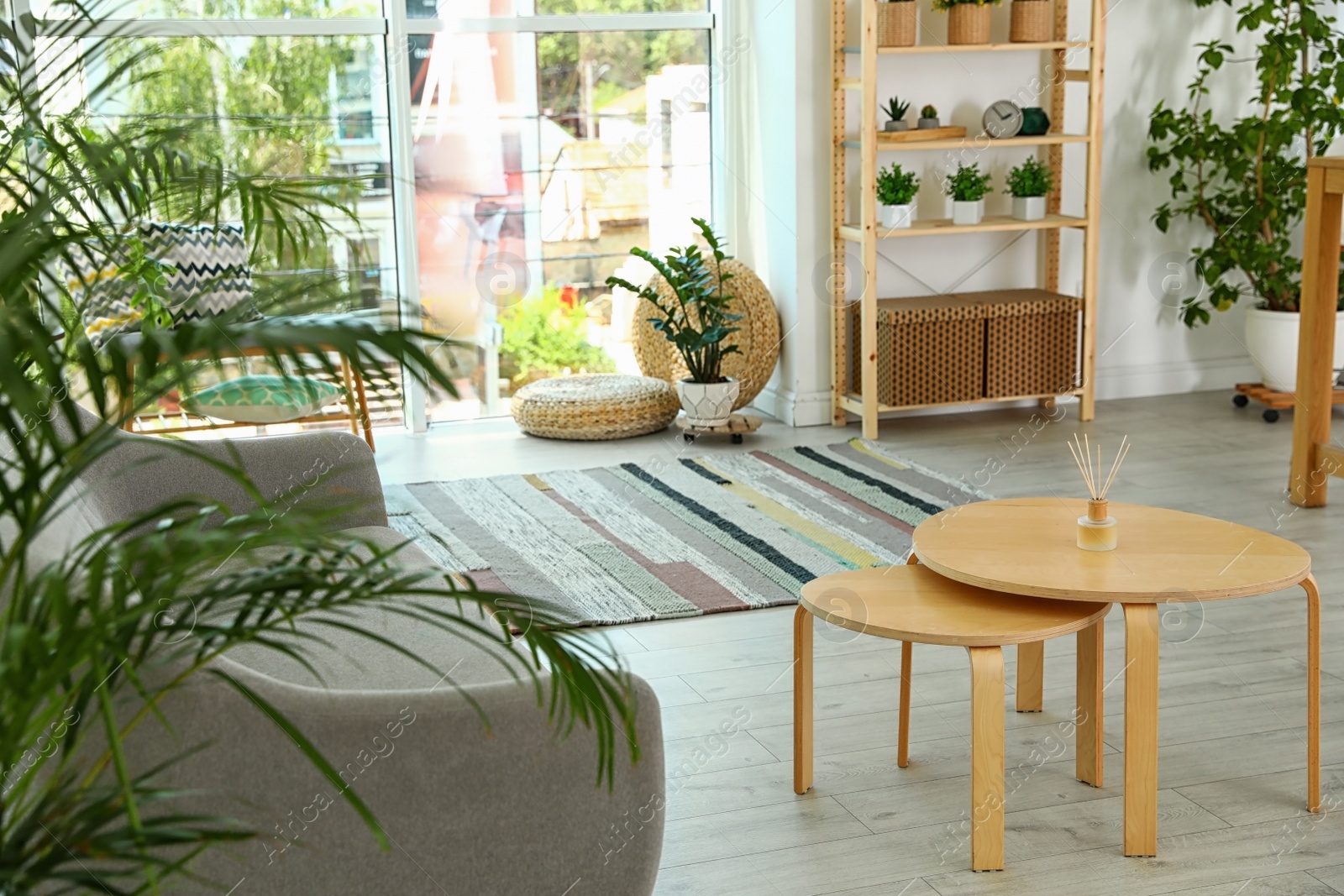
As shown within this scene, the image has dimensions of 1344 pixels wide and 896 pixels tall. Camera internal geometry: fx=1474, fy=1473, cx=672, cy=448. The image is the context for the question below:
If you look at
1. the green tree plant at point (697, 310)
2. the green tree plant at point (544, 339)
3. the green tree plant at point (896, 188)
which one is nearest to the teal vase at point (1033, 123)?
the green tree plant at point (896, 188)

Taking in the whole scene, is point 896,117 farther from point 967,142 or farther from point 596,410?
point 596,410

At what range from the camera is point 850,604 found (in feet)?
7.30

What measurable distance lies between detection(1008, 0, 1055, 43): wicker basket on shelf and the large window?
111 cm

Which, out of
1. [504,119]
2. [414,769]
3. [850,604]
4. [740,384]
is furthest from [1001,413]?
[414,769]

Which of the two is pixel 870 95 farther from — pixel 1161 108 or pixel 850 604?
pixel 850 604

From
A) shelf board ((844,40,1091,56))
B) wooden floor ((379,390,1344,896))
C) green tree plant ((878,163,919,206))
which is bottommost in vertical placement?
wooden floor ((379,390,1344,896))

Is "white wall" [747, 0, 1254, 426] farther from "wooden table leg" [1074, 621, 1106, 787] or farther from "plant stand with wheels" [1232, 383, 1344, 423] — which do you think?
"wooden table leg" [1074, 621, 1106, 787]

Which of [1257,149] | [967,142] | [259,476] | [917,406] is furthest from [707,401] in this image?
[259,476]

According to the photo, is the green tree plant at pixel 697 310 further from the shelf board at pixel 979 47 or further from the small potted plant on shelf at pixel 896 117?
the shelf board at pixel 979 47

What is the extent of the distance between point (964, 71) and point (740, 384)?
133cm

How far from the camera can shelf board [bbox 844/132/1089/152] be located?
4789 mm

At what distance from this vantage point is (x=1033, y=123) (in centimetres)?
499

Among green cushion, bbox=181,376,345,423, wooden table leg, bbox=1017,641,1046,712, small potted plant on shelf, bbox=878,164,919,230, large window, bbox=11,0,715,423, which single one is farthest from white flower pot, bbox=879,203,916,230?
wooden table leg, bbox=1017,641,1046,712

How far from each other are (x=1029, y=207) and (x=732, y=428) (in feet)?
4.18
